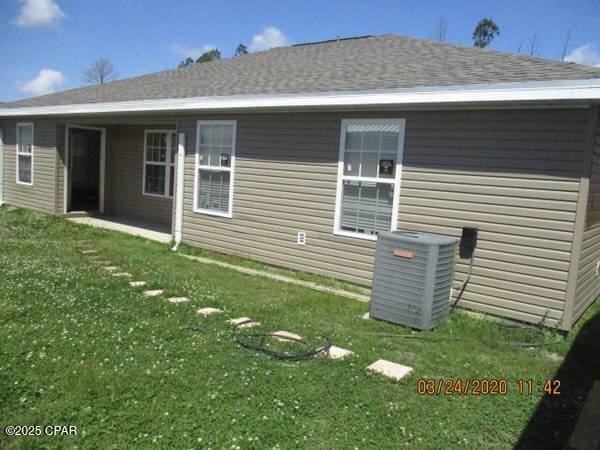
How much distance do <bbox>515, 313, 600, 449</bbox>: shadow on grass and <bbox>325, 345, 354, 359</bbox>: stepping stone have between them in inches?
55.5

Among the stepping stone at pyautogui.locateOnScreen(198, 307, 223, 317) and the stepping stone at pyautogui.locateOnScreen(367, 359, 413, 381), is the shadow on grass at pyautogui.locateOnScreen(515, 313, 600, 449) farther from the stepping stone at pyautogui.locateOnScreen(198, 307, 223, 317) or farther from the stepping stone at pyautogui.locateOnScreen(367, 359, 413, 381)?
the stepping stone at pyautogui.locateOnScreen(198, 307, 223, 317)

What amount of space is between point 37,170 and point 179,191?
18.3 feet

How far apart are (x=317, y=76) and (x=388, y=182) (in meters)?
2.50

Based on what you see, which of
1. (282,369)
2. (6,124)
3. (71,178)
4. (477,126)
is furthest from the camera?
(6,124)

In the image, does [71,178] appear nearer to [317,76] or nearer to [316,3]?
[317,76]

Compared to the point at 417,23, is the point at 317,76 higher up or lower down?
lower down

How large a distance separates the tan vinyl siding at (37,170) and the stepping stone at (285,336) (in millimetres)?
9121

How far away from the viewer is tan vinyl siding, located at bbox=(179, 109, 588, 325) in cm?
482

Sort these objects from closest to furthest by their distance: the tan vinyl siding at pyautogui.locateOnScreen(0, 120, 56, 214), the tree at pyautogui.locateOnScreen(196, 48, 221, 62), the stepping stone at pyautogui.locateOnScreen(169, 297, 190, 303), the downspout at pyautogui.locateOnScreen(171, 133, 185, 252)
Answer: the stepping stone at pyautogui.locateOnScreen(169, 297, 190, 303) → the downspout at pyautogui.locateOnScreen(171, 133, 185, 252) → the tan vinyl siding at pyautogui.locateOnScreen(0, 120, 56, 214) → the tree at pyautogui.locateOnScreen(196, 48, 221, 62)

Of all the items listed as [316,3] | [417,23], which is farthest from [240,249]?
[417,23]

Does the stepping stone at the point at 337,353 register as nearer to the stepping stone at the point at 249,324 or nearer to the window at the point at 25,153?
the stepping stone at the point at 249,324

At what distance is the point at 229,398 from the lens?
3012 mm

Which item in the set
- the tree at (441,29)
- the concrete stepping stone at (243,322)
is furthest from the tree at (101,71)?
the concrete stepping stone at (243,322)

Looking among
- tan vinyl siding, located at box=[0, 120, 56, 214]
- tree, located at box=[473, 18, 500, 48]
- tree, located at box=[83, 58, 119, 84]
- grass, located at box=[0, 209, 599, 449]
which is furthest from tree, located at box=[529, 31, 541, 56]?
tree, located at box=[83, 58, 119, 84]
